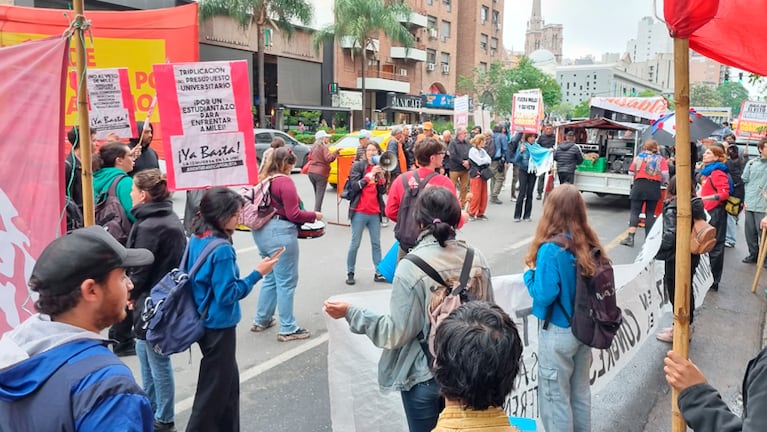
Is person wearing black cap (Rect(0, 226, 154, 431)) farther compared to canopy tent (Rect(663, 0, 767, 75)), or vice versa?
canopy tent (Rect(663, 0, 767, 75))

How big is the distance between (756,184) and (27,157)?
351 inches

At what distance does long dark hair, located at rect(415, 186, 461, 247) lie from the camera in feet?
8.68

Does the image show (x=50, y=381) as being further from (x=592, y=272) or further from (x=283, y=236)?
(x=283, y=236)

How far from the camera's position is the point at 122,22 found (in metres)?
4.29

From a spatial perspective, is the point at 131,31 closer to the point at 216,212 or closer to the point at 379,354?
the point at 216,212

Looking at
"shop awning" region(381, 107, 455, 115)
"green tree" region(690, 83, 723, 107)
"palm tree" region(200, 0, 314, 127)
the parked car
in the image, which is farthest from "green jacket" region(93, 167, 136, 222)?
"green tree" region(690, 83, 723, 107)

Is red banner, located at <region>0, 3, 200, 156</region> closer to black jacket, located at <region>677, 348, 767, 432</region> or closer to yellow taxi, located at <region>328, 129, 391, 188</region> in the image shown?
black jacket, located at <region>677, 348, 767, 432</region>

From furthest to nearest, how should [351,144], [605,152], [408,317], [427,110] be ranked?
[427,110] < [351,144] < [605,152] < [408,317]

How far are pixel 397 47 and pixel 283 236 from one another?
43672 mm

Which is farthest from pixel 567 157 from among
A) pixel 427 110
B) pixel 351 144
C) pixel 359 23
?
pixel 427 110

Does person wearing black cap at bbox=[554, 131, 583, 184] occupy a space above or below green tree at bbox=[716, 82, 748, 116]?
below

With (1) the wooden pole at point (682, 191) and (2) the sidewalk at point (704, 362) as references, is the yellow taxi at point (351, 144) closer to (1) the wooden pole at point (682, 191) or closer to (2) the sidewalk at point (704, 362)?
(2) the sidewalk at point (704, 362)

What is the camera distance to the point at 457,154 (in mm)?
11961

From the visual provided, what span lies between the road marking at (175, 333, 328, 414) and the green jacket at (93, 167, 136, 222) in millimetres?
1567
